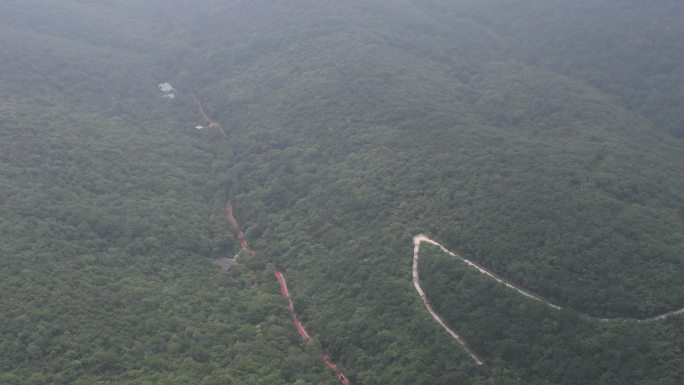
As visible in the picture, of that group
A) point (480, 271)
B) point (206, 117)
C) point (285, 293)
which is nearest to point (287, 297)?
point (285, 293)

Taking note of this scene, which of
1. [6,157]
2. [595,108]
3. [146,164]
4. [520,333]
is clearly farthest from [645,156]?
[6,157]

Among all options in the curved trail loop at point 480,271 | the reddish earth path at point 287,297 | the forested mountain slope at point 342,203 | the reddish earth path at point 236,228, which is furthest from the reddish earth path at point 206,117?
the curved trail loop at point 480,271

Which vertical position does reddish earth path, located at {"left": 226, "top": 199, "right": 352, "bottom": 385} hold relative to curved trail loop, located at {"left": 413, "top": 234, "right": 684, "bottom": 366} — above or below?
below

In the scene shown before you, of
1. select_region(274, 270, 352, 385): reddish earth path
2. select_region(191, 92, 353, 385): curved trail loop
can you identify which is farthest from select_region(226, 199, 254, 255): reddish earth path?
select_region(274, 270, 352, 385): reddish earth path

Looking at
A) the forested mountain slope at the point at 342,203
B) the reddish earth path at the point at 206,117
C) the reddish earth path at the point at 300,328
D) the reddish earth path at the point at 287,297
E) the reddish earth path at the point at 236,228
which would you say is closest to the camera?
the forested mountain slope at the point at 342,203

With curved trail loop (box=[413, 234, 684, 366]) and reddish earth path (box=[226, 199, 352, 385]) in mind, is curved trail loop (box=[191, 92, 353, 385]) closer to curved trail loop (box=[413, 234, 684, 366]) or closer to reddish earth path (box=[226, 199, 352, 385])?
reddish earth path (box=[226, 199, 352, 385])

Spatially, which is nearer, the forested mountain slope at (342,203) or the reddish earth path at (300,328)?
the forested mountain slope at (342,203)

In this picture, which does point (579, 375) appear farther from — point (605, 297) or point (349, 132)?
point (349, 132)

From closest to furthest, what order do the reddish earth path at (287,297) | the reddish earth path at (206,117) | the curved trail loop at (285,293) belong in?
the reddish earth path at (287,297), the curved trail loop at (285,293), the reddish earth path at (206,117)

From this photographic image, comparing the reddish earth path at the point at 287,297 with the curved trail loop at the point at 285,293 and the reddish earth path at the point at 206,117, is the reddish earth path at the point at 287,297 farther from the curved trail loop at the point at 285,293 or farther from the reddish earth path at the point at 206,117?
the reddish earth path at the point at 206,117
